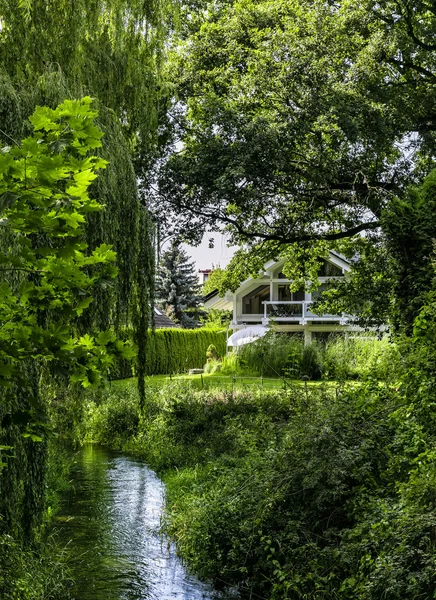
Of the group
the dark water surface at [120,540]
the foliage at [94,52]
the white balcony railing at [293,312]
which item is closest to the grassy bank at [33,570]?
the dark water surface at [120,540]

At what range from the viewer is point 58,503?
9.71 metres

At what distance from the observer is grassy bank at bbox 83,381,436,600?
5.18 m

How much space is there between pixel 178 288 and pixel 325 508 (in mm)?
40141

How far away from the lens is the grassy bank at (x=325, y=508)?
5.18 m

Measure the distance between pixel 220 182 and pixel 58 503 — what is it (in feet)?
20.9

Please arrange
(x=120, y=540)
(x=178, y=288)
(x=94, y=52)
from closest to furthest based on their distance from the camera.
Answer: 1. (x=120, y=540)
2. (x=94, y=52)
3. (x=178, y=288)

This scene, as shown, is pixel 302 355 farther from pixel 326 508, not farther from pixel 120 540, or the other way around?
pixel 326 508

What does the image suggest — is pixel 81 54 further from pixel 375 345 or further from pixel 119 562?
pixel 375 345

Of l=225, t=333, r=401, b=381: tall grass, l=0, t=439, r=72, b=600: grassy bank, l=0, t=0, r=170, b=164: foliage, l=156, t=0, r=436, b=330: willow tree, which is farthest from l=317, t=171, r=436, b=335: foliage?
l=0, t=439, r=72, b=600: grassy bank

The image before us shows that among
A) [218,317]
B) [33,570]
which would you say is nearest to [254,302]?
[218,317]

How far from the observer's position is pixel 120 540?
27.2 ft

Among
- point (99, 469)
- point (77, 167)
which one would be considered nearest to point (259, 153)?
point (99, 469)

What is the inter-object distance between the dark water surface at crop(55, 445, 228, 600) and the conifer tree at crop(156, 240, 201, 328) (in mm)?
33977

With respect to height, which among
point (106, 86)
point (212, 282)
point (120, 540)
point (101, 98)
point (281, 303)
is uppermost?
point (106, 86)
